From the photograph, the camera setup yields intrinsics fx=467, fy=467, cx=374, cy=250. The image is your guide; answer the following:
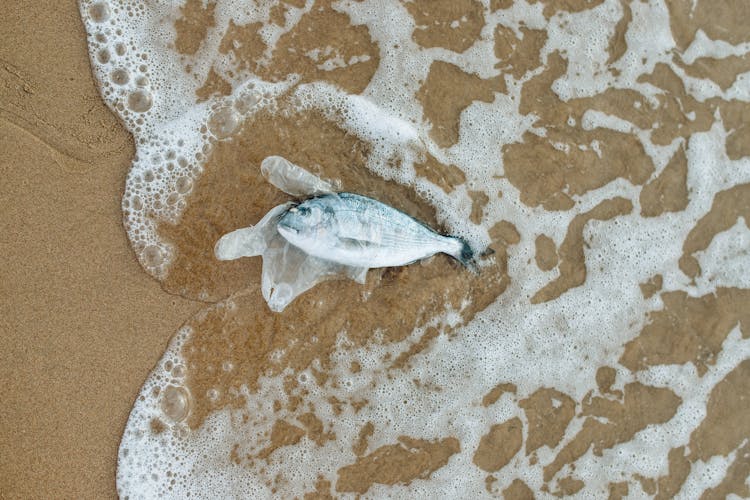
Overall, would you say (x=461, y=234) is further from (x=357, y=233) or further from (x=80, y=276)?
(x=80, y=276)

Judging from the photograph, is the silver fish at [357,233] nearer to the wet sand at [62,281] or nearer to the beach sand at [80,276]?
the beach sand at [80,276]

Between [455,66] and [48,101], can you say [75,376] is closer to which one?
Result: [48,101]

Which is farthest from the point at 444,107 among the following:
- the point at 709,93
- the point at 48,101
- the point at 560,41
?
the point at 48,101

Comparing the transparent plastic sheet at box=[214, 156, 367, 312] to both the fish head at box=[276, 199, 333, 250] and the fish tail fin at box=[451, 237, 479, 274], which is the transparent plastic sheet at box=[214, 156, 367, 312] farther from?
the fish tail fin at box=[451, 237, 479, 274]

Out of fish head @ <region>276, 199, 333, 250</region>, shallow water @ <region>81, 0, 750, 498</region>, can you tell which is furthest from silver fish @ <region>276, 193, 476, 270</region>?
shallow water @ <region>81, 0, 750, 498</region>

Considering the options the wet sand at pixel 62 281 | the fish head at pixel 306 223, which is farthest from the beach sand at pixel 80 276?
the fish head at pixel 306 223

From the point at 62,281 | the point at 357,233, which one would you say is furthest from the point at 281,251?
the point at 62,281
